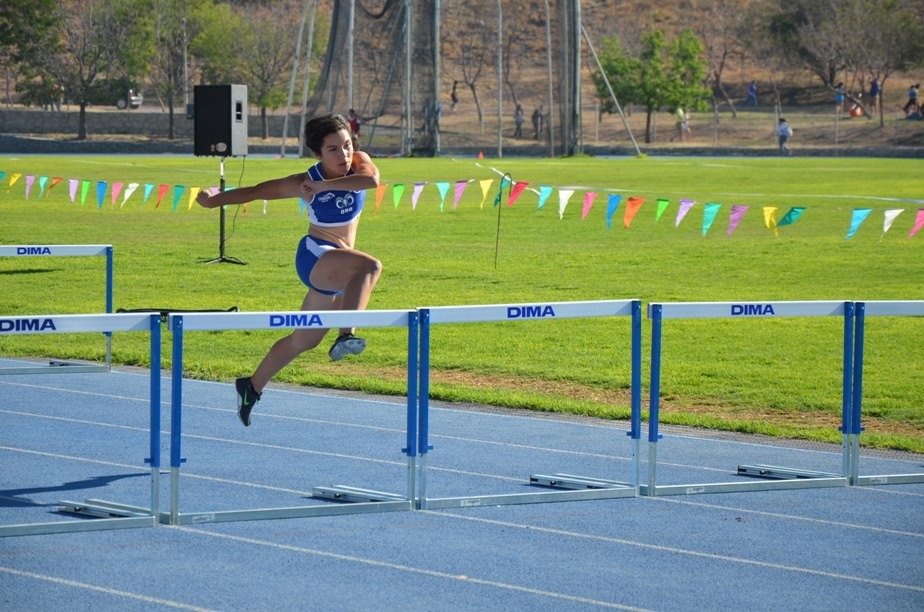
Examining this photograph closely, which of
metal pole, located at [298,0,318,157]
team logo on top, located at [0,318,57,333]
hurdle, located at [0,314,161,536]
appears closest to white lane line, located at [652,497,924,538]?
hurdle, located at [0,314,161,536]

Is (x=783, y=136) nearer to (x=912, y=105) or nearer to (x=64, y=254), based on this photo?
(x=912, y=105)

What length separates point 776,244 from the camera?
957 inches

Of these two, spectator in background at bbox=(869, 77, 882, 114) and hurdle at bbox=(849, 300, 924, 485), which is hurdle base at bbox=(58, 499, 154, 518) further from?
spectator in background at bbox=(869, 77, 882, 114)

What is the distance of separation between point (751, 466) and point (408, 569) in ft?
9.96

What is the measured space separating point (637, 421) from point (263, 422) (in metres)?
3.25

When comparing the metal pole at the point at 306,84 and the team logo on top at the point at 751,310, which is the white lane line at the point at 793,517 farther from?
the metal pole at the point at 306,84

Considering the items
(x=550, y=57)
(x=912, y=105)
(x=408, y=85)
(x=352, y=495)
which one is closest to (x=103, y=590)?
(x=352, y=495)

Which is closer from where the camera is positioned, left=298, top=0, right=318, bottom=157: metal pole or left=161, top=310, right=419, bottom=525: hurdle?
left=161, top=310, right=419, bottom=525: hurdle

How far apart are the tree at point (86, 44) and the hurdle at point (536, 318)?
210ft

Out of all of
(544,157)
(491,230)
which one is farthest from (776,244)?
(544,157)

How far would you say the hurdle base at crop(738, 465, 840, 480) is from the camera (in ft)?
27.7

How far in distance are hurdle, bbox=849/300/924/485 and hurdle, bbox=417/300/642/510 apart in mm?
1321

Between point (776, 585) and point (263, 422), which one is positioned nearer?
point (776, 585)

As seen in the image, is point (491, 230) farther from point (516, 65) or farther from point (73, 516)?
point (516, 65)
